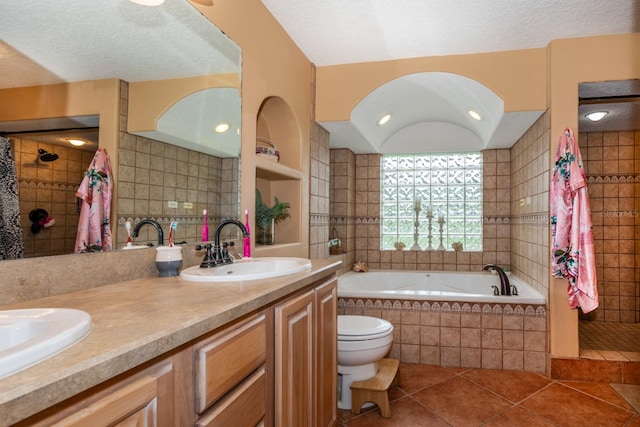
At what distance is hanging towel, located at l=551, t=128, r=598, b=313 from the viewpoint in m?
2.62

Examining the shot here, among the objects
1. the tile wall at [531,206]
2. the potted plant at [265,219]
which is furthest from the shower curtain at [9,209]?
the tile wall at [531,206]

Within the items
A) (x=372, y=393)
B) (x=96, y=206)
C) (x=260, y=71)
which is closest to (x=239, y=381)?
(x=96, y=206)

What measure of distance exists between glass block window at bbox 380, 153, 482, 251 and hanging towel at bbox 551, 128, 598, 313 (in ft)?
Answer: 5.77

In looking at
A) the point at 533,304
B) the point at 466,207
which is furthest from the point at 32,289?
the point at 466,207

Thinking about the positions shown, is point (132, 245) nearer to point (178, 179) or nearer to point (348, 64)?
point (178, 179)

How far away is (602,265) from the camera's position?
13.9ft

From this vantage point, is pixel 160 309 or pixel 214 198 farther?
pixel 214 198

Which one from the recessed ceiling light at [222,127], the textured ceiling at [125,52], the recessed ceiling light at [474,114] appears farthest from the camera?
the recessed ceiling light at [474,114]

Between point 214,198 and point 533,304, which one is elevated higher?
point 214,198

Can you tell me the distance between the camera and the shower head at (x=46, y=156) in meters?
1.10

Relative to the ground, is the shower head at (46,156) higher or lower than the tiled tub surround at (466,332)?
higher

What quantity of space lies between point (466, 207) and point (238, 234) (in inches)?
125

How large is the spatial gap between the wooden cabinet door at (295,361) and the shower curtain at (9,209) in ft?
2.40

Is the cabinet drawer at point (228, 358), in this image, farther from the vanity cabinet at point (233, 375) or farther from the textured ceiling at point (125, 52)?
the textured ceiling at point (125, 52)
